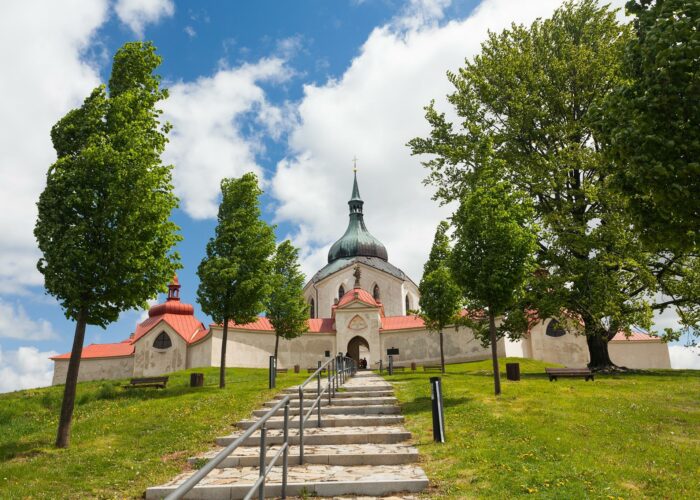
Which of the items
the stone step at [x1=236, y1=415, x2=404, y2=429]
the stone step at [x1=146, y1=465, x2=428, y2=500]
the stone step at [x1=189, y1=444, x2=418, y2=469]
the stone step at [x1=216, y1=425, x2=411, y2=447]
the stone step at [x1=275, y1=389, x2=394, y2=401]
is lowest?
the stone step at [x1=146, y1=465, x2=428, y2=500]

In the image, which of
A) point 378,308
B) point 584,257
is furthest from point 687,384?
point 378,308

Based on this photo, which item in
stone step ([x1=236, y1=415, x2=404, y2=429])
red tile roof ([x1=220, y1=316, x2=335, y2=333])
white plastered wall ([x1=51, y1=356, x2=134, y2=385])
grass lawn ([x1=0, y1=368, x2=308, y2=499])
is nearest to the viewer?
grass lawn ([x1=0, y1=368, x2=308, y2=499])

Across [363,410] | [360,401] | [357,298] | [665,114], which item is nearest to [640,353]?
[357,298]

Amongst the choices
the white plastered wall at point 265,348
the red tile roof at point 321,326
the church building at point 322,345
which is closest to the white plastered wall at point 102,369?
the church building at point 322,345

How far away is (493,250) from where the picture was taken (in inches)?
632

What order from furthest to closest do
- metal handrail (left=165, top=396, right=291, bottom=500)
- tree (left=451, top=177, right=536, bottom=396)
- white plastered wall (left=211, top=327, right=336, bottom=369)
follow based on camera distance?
1. white plastered wall (left=211, top=327, right=336, bottom=369)
2. tree (left=451, top=177, right=536, bottom=396)
3. metal handrail (left=165, top=396, right=291, bottom=500)

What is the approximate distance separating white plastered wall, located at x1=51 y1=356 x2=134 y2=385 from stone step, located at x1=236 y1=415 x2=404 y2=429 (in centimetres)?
3472

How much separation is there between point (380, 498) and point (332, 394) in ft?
25.3

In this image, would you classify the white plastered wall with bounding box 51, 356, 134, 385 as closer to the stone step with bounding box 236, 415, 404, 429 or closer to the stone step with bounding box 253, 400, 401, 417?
the stone step with bounding box 253, 400, 401, 417

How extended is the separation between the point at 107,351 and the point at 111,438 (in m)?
35.6

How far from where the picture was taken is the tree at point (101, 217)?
1210cm

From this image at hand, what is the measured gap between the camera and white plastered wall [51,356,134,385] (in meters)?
41.8

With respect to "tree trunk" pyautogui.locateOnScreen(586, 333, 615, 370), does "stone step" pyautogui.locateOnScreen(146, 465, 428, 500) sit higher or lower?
lower

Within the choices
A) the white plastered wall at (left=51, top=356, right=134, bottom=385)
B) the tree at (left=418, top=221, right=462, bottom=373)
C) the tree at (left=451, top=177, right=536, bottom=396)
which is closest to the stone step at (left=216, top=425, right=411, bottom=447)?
the tree at (left=451, top=177, right=536, bottom=396)
